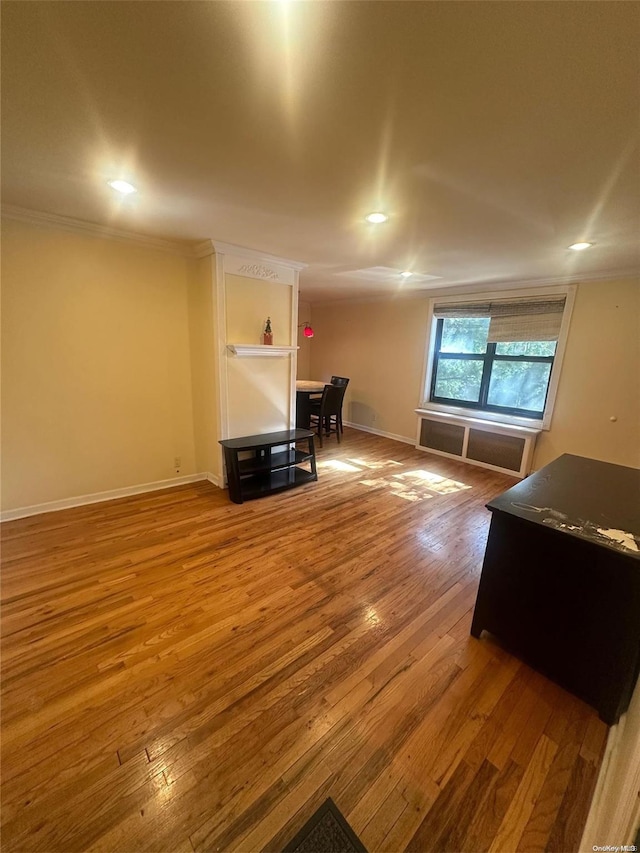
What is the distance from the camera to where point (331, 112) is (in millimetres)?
1245

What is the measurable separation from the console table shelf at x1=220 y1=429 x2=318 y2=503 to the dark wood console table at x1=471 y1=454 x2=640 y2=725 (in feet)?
7.28

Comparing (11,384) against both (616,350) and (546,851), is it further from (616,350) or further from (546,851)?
(616,350)

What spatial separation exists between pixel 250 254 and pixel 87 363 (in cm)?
182

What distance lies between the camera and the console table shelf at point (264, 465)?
10.5 feet

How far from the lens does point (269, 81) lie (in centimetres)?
111

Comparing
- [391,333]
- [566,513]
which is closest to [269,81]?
[566,513]

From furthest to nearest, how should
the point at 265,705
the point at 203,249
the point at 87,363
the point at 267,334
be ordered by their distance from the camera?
the point at 267,334, the point at 203,249, the point at 87,363, the point at 265,705

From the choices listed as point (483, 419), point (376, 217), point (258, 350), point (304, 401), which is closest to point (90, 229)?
point (258, 350)

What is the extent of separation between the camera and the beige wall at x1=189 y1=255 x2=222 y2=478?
125 inches

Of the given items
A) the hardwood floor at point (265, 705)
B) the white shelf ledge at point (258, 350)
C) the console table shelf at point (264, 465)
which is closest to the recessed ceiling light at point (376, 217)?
the white shelf ledge at point (258, 350)

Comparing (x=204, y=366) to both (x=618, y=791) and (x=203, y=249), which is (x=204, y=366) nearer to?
(x=203, y=249)

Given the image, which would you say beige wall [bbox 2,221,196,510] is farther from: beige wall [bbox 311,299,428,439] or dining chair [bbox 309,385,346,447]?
beige wall [bbox 311,299,428,439]

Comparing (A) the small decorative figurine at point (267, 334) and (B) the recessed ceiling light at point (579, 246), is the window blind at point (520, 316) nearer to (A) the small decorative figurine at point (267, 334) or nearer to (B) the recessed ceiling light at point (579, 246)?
(B) the recessed ceiling light at point (579, 246)

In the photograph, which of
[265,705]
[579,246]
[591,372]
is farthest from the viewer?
[591,372]
